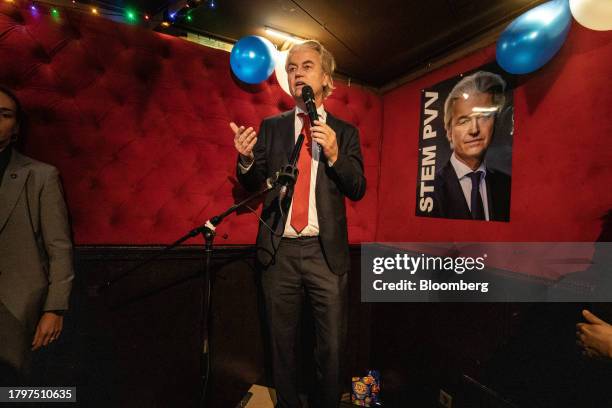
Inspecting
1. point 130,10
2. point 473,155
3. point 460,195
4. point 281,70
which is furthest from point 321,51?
point 130,10

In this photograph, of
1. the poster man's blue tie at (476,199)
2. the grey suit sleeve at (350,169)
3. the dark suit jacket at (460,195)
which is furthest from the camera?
the poster man's blue tie at (476,199)

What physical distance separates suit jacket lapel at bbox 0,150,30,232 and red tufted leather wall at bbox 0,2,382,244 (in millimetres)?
221

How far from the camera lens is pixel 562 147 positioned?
1482 mm

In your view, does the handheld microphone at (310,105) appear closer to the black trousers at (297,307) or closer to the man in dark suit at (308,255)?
the man in dark suit at (308,255)

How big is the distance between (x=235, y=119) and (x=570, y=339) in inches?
86.7

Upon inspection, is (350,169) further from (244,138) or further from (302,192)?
(244,138)

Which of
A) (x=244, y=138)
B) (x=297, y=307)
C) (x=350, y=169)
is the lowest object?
(x=297, y=307)

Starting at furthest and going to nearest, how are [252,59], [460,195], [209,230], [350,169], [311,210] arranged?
[460,195], [252,59], [311,210], [350,169], [209,230]

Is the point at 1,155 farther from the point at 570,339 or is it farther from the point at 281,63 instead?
the point at 570,339

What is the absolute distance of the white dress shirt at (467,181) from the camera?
71.6 inches

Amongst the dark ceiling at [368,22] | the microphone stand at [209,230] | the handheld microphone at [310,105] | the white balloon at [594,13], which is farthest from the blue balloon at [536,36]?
the microphone stand at [209,230]

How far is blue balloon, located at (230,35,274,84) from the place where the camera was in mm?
1854

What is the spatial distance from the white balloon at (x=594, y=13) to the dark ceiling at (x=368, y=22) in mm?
351

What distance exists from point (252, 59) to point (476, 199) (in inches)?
69.4
